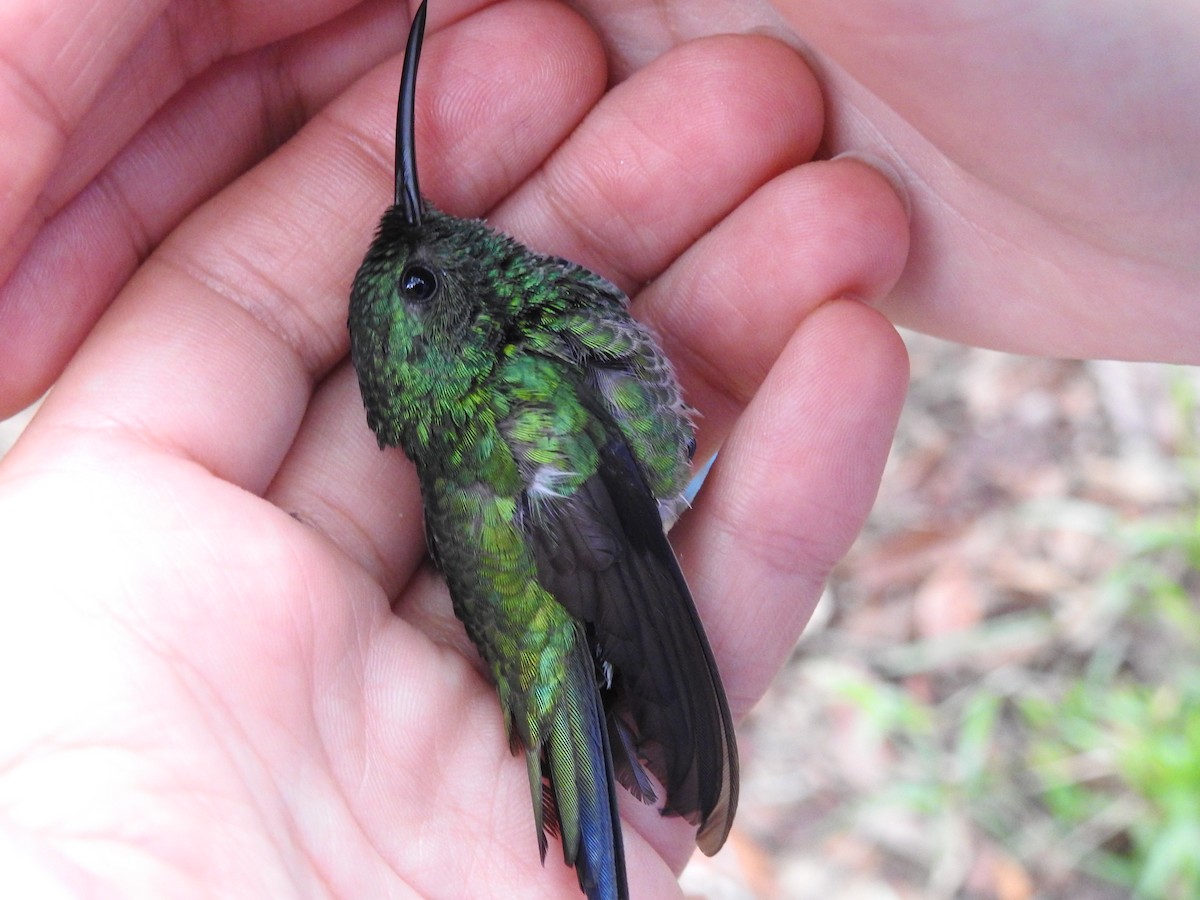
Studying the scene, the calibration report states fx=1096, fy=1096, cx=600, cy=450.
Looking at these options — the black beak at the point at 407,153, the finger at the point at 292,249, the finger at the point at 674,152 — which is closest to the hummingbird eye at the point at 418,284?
the black beak at the point at 407,153

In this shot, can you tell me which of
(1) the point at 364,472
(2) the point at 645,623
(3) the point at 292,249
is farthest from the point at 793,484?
(3) the point at 292,249

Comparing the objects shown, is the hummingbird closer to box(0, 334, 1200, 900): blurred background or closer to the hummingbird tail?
the hummingbird tail

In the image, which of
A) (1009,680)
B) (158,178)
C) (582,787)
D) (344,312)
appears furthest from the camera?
(1009,680)

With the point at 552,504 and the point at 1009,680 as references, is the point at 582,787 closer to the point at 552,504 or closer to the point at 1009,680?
the point at 552,504

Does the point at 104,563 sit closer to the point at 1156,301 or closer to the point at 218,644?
the point at 218,644

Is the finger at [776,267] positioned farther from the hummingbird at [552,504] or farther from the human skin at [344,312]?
the hummingbird at [552,504]

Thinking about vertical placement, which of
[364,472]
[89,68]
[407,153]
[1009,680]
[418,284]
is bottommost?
[1009,680]

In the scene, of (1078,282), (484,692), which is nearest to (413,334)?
(484,692)
